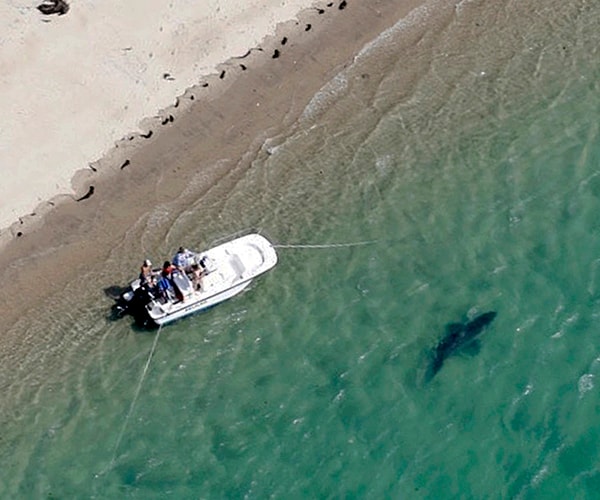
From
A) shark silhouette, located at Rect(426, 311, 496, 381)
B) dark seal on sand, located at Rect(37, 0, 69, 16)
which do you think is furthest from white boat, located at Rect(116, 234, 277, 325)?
dark seal on sand, located at Rect(37, 0, 69, 16)

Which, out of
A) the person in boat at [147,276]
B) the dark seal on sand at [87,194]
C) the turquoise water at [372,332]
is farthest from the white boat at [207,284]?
the dark seal on sand at [87,194]

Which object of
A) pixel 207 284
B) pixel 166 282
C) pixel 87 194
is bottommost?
pixel 207 284

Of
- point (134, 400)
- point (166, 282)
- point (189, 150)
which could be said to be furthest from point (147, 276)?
point (189, 150)

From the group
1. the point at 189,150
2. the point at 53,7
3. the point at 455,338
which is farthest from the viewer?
the point at 53,7

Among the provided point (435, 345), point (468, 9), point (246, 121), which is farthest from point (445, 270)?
point (468, 9)

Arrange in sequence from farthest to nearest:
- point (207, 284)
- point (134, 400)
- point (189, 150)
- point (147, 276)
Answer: point (189, 150) < point (207, 284) < point (147, 276) < point (134, 400)

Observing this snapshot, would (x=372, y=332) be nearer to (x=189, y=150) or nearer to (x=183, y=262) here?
(x=183, y=262)

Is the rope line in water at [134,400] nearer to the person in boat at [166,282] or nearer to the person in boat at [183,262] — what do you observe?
the person in boat at [166,282]

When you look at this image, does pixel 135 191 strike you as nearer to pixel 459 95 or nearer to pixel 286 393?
pixel 286 393
